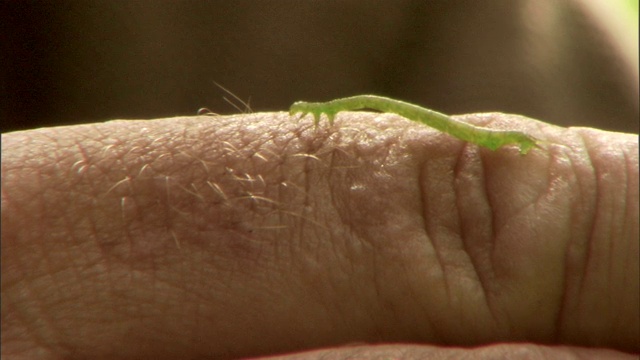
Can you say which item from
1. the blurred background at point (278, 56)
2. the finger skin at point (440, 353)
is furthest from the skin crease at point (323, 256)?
the blurred background at point (278, 56)

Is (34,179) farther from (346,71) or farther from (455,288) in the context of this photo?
(346,71)

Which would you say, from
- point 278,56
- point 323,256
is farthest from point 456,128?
point 278,56

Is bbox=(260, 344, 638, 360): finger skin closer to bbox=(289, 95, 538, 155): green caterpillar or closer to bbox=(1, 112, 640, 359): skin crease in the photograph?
bbox=(1, 112, 640, 359): skin crease

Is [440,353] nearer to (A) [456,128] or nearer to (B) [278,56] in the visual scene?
(A) [456,128]

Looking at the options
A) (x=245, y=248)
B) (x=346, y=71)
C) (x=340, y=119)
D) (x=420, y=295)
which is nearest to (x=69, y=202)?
(x=245, y=248)

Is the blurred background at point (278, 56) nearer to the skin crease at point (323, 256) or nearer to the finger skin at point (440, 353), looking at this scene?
the skin crease at point (323, 256)

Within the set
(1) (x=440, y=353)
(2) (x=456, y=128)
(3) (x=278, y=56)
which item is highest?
(2) (x=456, y=128)
